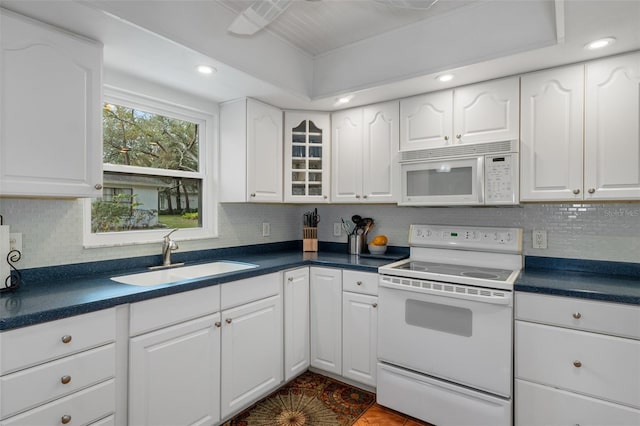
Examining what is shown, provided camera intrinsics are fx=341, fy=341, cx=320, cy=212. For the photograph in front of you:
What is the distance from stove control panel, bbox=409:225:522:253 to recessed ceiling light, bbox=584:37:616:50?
1121 mm

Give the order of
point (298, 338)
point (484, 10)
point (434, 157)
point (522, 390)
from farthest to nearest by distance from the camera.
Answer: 1. point (298, 338)
2. point (434, 157)
3. point (484, 10)
4. point (522, 390)

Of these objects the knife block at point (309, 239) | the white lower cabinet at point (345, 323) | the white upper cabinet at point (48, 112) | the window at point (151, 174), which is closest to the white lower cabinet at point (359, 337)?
the white lower cabinet at point (345, 323)

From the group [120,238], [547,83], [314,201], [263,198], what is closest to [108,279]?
[120,238]

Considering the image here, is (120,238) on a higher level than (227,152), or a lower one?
lower

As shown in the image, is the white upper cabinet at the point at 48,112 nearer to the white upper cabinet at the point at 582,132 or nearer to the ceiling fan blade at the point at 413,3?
the ceiling fan blade at the point at 413,3

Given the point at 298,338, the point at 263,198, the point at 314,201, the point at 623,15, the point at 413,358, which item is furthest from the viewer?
the point at 314,201

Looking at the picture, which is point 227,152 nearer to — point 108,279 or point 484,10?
point 108,279

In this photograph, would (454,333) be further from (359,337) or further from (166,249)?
(166,249)

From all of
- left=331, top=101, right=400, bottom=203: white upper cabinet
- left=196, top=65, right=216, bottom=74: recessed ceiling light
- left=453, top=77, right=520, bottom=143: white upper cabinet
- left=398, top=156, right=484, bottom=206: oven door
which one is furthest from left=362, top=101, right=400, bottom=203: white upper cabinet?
left=196, top=65, right=216, bottom=74: recessed ceiling light

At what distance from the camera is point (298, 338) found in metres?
2.55

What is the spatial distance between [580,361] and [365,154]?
1.86 m

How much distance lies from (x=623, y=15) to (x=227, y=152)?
2.47 meters

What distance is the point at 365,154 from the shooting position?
2758mm

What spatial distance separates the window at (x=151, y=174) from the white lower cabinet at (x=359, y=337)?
1.26 metres
